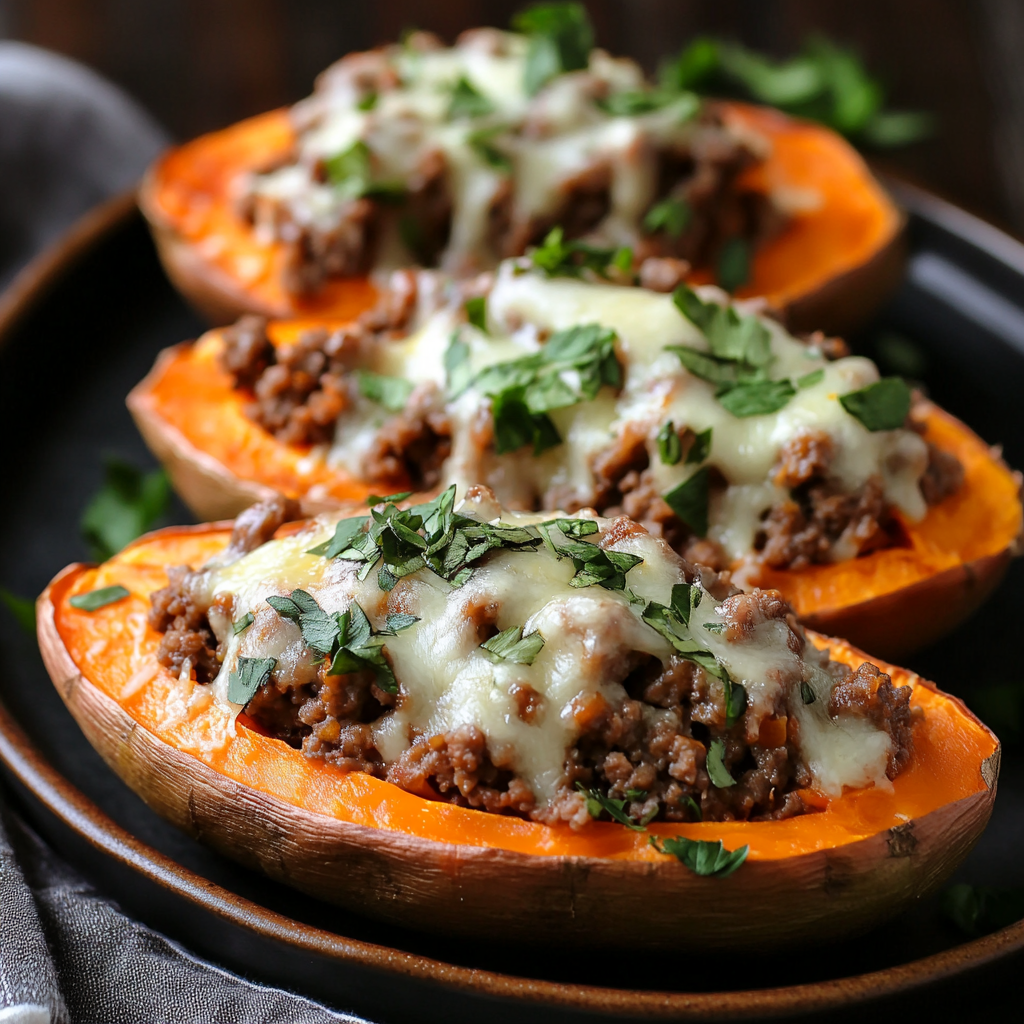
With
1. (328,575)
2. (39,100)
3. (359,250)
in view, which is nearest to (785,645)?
(328,575)

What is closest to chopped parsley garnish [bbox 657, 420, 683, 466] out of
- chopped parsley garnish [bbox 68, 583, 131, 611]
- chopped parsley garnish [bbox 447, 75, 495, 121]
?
chopped parsley garnish [bbox 68, 583, 131, 611]

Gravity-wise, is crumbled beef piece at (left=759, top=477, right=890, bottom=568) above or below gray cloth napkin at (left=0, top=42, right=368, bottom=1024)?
above

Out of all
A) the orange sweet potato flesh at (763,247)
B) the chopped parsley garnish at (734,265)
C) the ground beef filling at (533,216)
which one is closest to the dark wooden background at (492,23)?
the orange sweet potato flesh at (763,247)

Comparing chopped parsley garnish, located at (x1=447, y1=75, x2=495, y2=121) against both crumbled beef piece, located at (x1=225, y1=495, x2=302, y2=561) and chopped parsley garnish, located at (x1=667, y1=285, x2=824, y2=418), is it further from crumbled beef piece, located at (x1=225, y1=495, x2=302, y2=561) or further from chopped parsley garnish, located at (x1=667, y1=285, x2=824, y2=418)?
crumbled beef piece, located at (x1=225, y1=495, x2=302, y2=561)

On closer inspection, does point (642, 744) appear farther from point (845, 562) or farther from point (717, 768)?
point (845, 562)

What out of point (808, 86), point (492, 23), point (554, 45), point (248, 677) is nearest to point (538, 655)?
point (248, 677)

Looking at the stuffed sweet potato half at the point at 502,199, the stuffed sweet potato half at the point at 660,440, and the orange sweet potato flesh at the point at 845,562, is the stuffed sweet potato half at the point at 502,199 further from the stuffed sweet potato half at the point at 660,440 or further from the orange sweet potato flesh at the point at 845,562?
the stuffed sweet potato half at the point at 660,440
